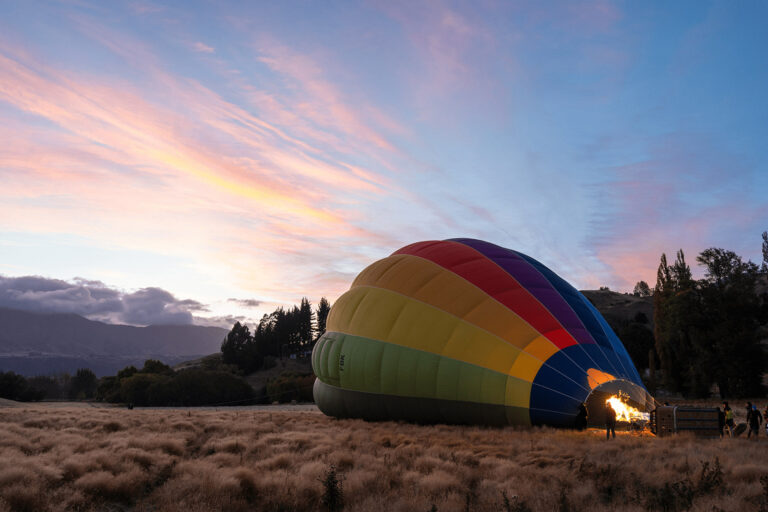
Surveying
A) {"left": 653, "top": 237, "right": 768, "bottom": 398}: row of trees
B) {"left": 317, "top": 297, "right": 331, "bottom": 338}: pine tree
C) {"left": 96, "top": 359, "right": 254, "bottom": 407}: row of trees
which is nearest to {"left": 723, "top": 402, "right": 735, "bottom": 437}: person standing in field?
{"left": 653, "top": 237, "right": 768, "bottom": 398}: row of trees

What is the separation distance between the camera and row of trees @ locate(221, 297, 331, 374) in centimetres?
8219

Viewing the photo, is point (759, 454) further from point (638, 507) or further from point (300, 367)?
point (300, 367)

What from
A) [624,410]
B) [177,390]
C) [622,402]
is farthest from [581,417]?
[177,390]

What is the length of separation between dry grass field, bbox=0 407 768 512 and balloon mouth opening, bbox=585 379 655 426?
133 centimetres

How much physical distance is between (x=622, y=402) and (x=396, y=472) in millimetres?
8239

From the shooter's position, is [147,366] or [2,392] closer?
[2,392]

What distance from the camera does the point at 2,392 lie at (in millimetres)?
54375

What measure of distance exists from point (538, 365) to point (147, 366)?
187 feet

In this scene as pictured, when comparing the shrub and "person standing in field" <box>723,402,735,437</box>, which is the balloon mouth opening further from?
the shrub

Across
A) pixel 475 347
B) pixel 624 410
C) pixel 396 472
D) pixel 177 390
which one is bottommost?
pixel 177 390

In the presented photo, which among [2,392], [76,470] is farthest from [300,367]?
[76,470]

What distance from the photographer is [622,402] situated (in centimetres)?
1409

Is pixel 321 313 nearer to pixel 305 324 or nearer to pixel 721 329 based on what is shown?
pixel 305 324

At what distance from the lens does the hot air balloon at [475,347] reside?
1312cm
